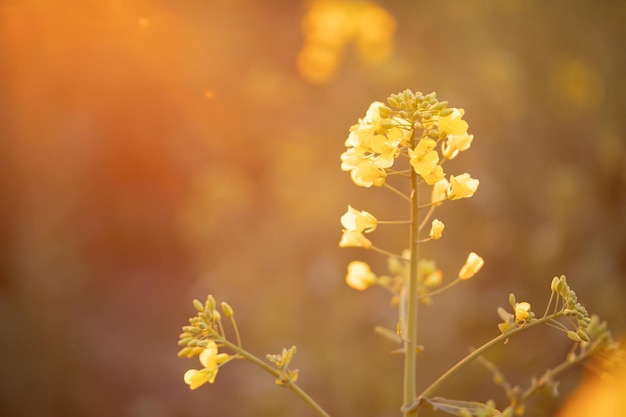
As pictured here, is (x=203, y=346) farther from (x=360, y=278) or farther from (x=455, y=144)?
(x=455, y=144)

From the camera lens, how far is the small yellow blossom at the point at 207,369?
0.69 m

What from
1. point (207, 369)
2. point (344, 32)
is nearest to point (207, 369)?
point (207, 369)

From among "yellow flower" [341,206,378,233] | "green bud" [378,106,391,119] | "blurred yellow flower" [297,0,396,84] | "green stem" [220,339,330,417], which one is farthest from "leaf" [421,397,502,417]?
"blurred yellow flower" [297,0,396,84]

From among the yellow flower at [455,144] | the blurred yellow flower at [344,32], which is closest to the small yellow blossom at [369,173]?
the yellow flower at [455,144]

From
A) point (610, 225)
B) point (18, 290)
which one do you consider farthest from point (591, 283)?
point (18, 290)

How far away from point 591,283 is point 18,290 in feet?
7.17

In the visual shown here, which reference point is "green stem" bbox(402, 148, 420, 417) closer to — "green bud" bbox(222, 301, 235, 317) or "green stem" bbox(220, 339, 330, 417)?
"green stem" bbox(220, 339, 330, 417)

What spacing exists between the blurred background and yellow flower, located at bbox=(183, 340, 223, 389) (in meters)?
1.43

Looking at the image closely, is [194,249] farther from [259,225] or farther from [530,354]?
[530,354]

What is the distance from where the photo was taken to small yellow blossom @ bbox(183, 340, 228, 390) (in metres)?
0.69

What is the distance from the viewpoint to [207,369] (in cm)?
70

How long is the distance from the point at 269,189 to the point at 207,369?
7.16 ft

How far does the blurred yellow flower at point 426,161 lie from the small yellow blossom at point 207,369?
0.31m

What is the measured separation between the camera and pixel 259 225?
2693mm
